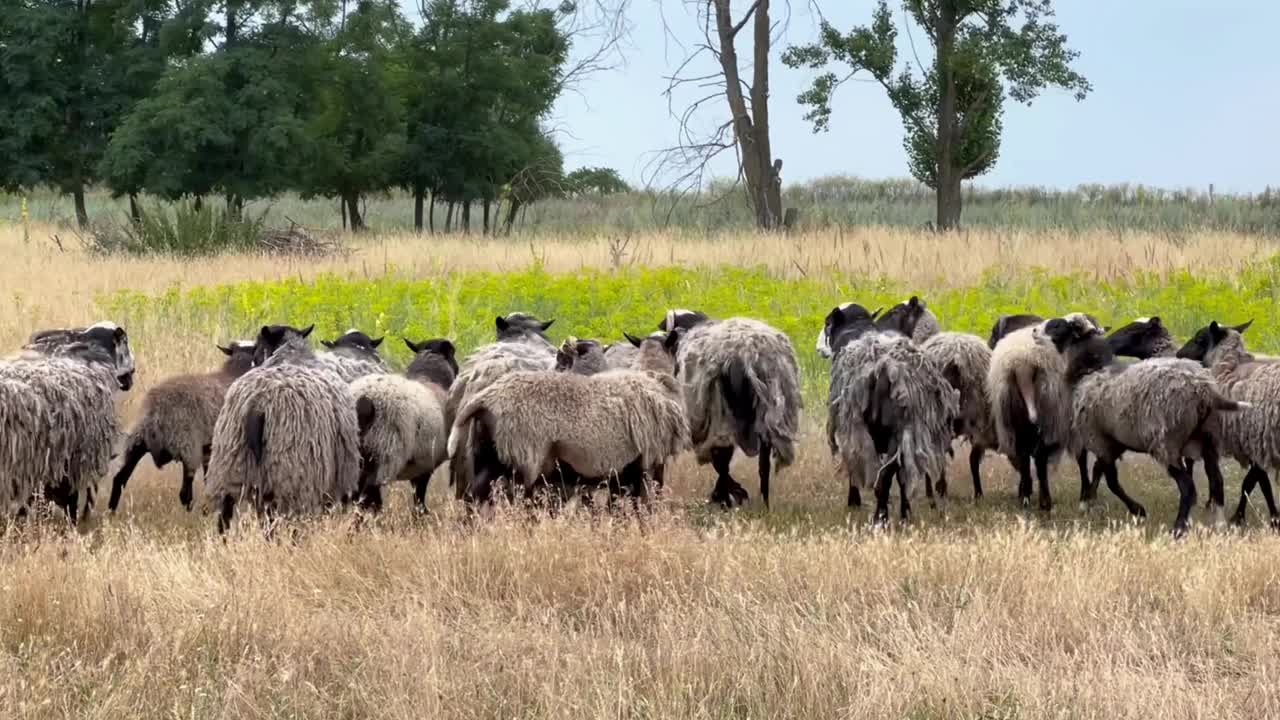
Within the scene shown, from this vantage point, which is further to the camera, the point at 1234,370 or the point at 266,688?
the point at 1234,370

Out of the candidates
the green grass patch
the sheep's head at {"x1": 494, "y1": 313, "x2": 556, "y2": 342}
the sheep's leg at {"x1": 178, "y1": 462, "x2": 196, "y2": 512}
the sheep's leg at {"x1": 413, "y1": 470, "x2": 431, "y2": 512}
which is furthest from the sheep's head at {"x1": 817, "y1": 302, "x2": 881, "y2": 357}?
the green grass patch

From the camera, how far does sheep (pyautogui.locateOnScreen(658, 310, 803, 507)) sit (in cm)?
1077

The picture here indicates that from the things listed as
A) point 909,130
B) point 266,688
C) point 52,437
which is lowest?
point 266,688

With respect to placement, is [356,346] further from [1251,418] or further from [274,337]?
[1251,418]

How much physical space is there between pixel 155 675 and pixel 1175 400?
6.88m

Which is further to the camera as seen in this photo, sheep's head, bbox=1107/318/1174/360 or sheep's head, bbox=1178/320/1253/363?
sheep's head, bbox=1107/318/1174/360

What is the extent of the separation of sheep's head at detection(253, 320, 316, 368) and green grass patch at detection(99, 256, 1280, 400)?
5885mm

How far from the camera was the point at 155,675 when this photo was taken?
21.1 ft

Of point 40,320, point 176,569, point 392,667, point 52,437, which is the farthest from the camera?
point 40,320

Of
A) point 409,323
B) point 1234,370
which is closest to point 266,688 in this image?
point 1234,370

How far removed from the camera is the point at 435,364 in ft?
37.8

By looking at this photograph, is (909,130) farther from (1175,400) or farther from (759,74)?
(1175,400)

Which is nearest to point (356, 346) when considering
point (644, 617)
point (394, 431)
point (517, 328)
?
point (517, 328)

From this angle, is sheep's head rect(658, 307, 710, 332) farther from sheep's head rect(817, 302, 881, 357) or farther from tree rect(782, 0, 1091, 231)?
tree rect(782, 0, 1091, 231)
